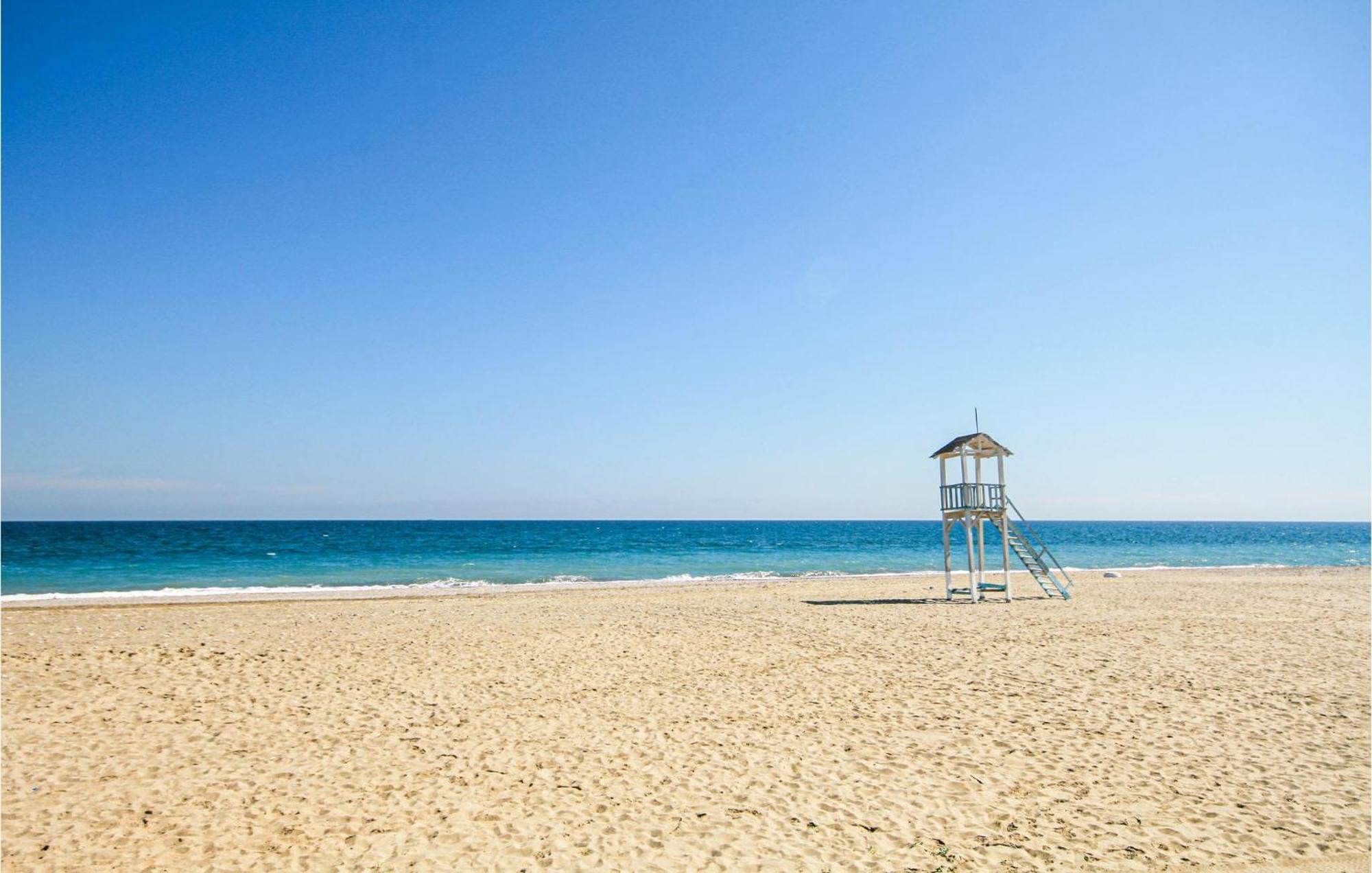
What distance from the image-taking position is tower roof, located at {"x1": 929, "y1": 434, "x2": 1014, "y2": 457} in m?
19.2

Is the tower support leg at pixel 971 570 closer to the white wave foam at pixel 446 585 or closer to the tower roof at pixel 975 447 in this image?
the tower roof at pixel 975 447

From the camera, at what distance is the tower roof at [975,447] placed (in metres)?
19.2

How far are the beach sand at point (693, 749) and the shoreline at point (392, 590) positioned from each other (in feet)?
31.8

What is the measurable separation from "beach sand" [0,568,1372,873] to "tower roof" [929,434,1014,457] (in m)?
6.16

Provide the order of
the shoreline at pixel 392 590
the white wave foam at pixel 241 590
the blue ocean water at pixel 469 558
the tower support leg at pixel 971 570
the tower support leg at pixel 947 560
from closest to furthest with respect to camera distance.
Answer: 1. the tower support leg at pixel 971 570
2. the tower support leg at pixel 947 560
3. the shoreline at pixel 392 590
4. the white wave foam at pixel 241 590
5. the blue ocean water at pixel 469 558

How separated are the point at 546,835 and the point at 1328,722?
8.99 metres

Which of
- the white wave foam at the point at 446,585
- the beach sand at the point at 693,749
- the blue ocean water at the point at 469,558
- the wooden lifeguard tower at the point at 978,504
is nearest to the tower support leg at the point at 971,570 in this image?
the wooden lifeguard tower at the point at 978,504

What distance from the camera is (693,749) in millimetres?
7324

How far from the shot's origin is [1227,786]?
6.21m

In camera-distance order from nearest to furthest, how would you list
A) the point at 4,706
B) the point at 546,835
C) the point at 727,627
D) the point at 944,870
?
the point at 944,870 < the point at 546,835 < the point at 4,706 < the point at 727,627

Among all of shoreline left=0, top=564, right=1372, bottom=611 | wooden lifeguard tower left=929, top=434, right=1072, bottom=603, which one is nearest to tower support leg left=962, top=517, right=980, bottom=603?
wooden lifeguard tower left=929, top=434, right=1072, bottom=603

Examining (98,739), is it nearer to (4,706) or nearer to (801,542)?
(4,706)

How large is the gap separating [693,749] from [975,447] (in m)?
15.5

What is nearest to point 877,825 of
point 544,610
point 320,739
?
point 320,739
